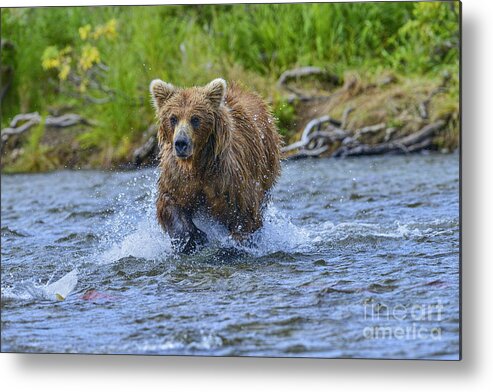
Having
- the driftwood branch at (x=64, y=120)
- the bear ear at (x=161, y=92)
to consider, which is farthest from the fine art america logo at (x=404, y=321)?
the driftwood branch at (x=64, y=120)

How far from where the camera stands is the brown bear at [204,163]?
648cm

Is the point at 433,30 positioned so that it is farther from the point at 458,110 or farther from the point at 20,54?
the point at 20,54

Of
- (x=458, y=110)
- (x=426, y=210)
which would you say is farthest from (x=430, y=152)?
(x=458, y=110)

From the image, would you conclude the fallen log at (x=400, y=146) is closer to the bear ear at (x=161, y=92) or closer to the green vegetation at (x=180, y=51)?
the green vegetation at (x=180, y=51)

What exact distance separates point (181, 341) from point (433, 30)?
2.28m

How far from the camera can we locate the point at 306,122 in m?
7.41

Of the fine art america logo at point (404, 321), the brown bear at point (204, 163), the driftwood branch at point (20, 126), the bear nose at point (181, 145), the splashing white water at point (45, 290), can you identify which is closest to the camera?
the fine art america logo at point (404, 321)

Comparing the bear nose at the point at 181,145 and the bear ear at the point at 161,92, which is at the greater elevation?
the bear ear at the point at 161,92

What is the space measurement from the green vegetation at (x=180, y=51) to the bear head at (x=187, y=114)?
20.0 inches

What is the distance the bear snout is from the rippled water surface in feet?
1.64

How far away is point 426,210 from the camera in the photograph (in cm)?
700

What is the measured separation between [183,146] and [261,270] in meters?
0.85

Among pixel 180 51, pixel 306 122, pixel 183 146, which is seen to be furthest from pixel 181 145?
pixel 306 122

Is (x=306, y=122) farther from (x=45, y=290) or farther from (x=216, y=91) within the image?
(x=45, y=290)
